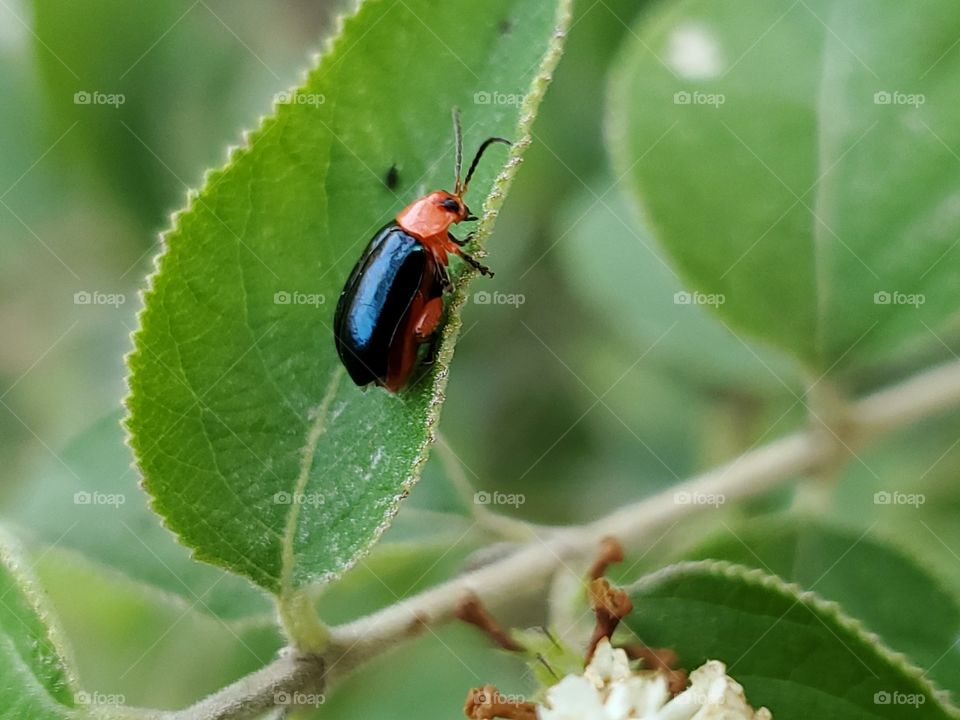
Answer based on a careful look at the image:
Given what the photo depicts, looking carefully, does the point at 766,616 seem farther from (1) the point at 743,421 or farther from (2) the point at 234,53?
(2) the point at 234,53

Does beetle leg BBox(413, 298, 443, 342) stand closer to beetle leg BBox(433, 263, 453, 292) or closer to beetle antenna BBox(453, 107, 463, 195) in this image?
beetle leg BBox(433, 263, 453, 292)

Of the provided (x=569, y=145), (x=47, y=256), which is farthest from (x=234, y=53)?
(x=569, y=145)

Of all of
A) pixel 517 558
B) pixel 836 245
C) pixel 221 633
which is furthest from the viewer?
pixel 221 633

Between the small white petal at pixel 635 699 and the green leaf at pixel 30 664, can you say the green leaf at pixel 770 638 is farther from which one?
the green leaf at pixel 30 664

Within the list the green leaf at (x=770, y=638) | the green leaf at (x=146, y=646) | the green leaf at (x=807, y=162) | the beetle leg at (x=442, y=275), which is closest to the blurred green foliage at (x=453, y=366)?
the green leaf at (x=146, y=646)

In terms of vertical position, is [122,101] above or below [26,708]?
above

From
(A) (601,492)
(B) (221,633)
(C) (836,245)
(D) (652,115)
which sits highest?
(D) (652,115)

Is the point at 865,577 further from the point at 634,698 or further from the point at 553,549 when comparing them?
the point at 634,698

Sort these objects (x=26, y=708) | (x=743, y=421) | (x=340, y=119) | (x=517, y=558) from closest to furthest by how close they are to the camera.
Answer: (x=26, y=708)
(x=340, y=119)
(x=517, y=558)
(x=743, y=421)

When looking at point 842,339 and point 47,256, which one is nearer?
point 842,339
